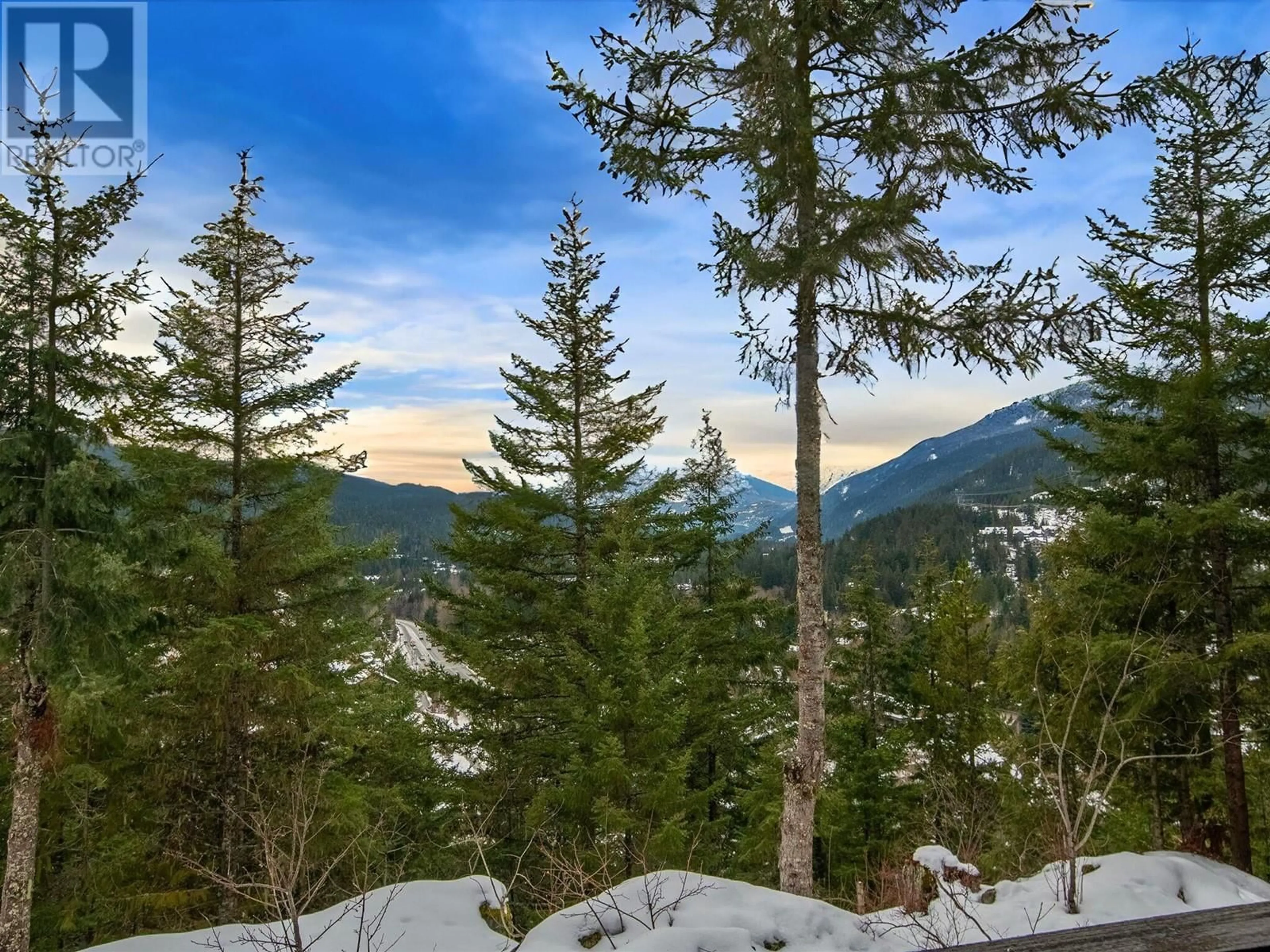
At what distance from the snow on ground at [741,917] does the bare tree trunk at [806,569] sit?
134 cm

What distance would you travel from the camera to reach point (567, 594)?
13.1m

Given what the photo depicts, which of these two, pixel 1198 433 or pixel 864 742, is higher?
pixel 1198 433

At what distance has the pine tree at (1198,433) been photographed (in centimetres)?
793

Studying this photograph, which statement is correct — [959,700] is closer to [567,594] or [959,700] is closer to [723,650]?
[723,650]

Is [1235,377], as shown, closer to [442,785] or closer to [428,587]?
[428,587]

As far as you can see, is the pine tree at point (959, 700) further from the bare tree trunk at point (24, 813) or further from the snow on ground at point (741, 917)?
the bare tree trunk at point (24, 813)

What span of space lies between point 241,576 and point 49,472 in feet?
10.1

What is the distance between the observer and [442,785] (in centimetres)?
1289

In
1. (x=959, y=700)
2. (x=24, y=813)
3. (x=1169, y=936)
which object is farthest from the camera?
(x=959, y=700)

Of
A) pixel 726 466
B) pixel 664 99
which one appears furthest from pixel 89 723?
pixel 726 466

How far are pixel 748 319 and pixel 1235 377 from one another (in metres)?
6.57

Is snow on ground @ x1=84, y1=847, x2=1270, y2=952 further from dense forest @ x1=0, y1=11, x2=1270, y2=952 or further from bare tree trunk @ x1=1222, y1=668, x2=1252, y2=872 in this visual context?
bare tree trunk @ x1=1222, y1=668, x2=1252, y2=872

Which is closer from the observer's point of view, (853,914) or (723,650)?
(853,914)

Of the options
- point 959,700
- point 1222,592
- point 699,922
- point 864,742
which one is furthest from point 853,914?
point 959,700
